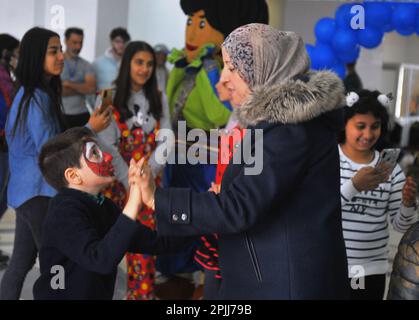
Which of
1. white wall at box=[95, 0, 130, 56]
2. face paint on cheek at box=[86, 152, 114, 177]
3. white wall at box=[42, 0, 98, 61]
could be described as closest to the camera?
face paint on cheek at box=[86, 152, 114, 177]

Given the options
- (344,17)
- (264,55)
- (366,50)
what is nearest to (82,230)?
(264,55)

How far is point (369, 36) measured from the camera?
4.23 meters

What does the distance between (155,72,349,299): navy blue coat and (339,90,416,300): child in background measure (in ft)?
2.60

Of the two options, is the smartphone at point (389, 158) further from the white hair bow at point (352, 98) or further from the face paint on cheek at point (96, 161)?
the face paint on cheek at point (96, 161)

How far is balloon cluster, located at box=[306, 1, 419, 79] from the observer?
4074mm

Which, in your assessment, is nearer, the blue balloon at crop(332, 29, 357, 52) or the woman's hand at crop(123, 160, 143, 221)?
the woman's hand at crop(123, 160, 143, 221)

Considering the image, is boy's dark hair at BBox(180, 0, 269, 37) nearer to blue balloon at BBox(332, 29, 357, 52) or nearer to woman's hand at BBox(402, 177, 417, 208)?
blue balloon at BBox(332, 29, 357, 52)

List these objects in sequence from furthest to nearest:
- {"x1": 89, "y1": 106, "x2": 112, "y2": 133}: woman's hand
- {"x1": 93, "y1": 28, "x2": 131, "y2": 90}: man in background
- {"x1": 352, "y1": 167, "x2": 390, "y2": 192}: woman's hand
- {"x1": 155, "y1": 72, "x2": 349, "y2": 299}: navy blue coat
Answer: {"x1": 93, "y1": 28, "x2": 131, "y2": 90}: man in background < {"x1": 89, "y1": 106, "x2": 112, "y2": 133}: woman's hand < {"x1": 352, "y1": 167, "x2": 390, "y2": 192}: woman's hand < {"x1": 155, "y1": 72, "x2": 349, "y2": 299}: navy blue coat

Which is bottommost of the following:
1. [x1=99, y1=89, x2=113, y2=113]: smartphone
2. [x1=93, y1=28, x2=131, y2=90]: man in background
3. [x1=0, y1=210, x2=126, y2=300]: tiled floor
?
[x1=0, y1=210, x2=126, y2=300]: tiled floor

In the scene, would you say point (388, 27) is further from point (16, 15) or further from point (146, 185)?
point (146, 185)

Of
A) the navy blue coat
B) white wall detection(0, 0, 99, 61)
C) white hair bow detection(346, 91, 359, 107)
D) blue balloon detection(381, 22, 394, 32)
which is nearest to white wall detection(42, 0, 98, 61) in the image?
white wall detection(0, 0, 99, 61)

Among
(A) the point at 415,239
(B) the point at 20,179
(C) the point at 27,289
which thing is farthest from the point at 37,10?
(A) the point at 415,239

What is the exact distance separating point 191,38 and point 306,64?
2.38 meters

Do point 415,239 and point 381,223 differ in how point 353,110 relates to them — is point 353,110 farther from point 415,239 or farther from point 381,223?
point 415,239
